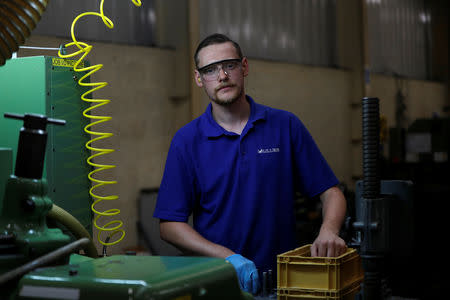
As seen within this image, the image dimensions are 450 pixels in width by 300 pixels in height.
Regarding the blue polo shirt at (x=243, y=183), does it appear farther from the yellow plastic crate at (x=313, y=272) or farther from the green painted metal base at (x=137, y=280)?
the green painted metal base at (x=137, y=280)

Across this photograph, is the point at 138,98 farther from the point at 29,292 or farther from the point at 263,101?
the point at 29,292

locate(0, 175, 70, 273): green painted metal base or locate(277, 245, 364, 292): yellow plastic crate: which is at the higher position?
locate(0, 175, 70, 273): green painted metal base

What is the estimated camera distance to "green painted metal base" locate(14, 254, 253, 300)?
0.86 m

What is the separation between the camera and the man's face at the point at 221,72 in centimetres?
180

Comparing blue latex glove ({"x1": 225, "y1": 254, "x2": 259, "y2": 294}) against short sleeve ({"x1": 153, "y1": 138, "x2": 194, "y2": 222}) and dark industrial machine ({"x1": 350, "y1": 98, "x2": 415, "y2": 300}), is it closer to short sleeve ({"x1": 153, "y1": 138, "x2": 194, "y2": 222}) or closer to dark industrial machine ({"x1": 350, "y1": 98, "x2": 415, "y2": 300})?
dark industrial machine ({"x1": 350, "y1": 98, "x2": 415, "y2": 300})

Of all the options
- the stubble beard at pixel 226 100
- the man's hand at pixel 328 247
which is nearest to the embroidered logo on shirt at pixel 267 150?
the stubble beard at pixel 226 100

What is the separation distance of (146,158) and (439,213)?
2.96m

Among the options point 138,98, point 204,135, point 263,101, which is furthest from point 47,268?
point 263,101

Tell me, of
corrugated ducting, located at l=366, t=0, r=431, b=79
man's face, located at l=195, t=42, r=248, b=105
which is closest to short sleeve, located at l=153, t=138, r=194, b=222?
man's face, located at l=195, t=42, r=248, b=105

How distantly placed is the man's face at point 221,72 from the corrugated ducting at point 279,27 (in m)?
3.11

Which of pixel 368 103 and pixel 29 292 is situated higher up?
pixel 368 103

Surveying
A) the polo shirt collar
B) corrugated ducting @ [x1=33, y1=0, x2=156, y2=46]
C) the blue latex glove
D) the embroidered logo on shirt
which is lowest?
the blue latex glove

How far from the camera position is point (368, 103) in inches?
45.1

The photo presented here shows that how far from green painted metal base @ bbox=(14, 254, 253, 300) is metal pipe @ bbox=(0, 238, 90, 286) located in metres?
0.03
